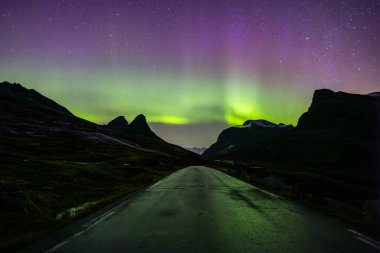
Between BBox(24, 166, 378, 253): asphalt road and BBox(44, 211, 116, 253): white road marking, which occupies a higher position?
BBox(24, 166, 378, 253): asphalt road

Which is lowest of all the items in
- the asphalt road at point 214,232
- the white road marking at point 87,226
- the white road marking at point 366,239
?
the white road marking at point 87,226

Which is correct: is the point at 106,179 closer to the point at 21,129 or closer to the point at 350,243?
the point at 350,243

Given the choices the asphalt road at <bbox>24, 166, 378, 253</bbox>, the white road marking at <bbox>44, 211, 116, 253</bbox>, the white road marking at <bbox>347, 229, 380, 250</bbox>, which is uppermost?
the white road marking at <bbox>347, 229, 380, 250</bbox>

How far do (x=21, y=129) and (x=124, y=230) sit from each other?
112m

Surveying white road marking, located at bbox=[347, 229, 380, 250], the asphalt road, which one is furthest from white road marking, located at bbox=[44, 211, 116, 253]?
white road marking, located at bbox=[347, 229, 380, 250]

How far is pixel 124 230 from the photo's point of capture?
8820 millimetres

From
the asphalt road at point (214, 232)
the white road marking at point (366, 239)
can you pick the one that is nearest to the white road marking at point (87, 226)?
the asphalt road at point (214, 232)

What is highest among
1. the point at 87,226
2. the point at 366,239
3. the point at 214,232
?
the point at 366,239

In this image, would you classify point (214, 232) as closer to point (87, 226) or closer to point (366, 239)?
point (366, 239)

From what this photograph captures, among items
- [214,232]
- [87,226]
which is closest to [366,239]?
[214,232]

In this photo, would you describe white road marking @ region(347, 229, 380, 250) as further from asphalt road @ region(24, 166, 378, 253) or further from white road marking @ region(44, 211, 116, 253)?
white road marking @ region(44, 211, 116, 253)

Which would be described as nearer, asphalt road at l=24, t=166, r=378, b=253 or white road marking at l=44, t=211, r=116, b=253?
asphalt road at l=24, t=166, r=378, b=253

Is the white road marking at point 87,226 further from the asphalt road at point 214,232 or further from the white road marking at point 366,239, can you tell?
the white road marking at point 366,239

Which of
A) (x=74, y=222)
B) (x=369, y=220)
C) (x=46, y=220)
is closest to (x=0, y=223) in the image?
(x=46, y=220)
